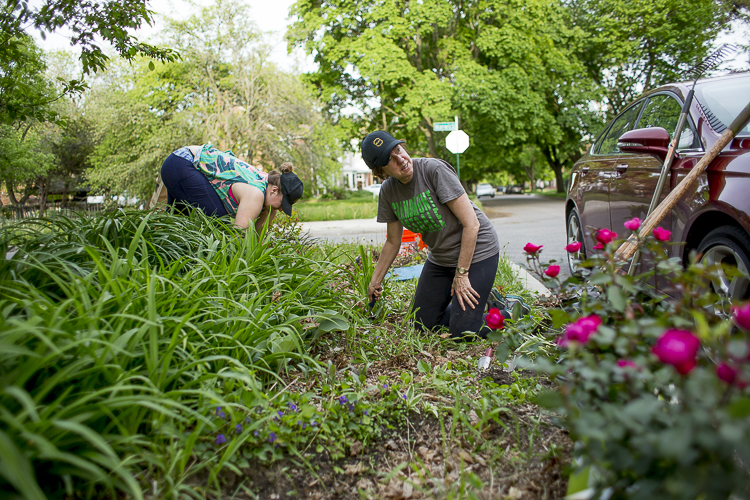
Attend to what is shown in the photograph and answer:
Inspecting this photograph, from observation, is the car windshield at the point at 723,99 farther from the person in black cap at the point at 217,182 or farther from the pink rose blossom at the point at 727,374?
the person in black cap at the point at 217,182

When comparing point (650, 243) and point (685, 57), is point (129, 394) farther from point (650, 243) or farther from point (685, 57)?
A: point (685, 57)

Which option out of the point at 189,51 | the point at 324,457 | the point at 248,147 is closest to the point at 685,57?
the point at 248,147

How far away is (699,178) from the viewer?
2.59 metres

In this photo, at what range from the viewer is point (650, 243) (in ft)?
5.14

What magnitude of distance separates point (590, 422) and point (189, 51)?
2203cm

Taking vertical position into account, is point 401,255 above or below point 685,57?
below

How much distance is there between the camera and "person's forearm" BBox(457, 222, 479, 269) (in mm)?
2949

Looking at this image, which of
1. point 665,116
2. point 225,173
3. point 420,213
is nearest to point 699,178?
point 665,116

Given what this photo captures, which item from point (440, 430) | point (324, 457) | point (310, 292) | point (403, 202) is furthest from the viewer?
point (403, 202)

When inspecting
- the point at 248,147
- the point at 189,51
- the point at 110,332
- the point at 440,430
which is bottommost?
the point at 440,430

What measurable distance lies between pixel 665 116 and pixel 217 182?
135 inches

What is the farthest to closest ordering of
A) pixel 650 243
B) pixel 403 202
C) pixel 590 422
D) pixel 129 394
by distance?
1. pixel 403 202
2. pixel 650 243
3. pixel 129 394
4. pixel 590 422

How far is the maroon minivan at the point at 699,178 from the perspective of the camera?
90.5 inches

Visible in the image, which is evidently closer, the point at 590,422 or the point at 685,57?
the point at 590,422
